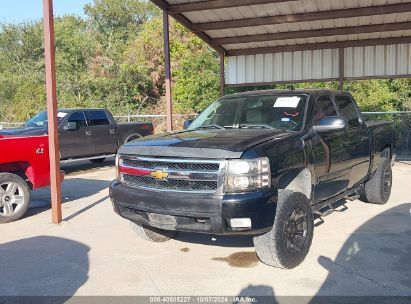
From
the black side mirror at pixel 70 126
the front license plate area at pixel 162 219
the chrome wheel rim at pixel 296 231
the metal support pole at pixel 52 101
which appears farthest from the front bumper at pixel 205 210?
the black side mirror at pixel 70 126

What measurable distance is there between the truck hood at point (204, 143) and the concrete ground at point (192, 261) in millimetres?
1258

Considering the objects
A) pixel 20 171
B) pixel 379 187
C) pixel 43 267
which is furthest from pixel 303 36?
pixel 43 267

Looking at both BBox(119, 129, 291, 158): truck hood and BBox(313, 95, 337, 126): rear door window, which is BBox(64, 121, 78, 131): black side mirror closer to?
BBox(119, 129, 291, 158): truck hood

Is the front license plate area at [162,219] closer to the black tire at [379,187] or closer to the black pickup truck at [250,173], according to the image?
the black pickup truck at [250,173]

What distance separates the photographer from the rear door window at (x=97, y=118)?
13.8m

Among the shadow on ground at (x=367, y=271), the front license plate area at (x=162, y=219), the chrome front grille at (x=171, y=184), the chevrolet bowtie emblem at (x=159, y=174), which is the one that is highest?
the chevrolet bowtie emblem at (x=159, y=174)

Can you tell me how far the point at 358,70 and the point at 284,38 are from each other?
2.82 m

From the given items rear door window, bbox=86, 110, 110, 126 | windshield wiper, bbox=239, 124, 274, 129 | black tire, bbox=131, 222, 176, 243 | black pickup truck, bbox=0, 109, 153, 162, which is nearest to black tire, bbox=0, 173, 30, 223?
black tire, bbox=131, 222, 176, 243

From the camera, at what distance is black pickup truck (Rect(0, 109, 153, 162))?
1290 cm

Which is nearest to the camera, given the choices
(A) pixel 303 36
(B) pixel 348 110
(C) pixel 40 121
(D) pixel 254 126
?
(D) pixel 254 126

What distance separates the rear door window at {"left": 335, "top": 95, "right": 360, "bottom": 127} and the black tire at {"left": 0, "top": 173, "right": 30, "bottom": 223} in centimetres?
495

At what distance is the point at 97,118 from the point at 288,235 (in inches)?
401

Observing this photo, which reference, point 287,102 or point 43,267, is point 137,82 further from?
point 43,267

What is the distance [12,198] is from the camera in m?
7.37
